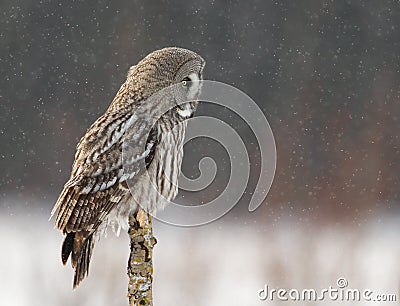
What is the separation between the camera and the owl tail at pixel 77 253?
73.8 inches

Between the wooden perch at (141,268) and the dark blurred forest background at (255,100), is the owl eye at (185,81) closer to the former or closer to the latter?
the wooden perch at (141,268)

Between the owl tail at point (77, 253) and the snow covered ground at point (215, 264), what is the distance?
1.76m

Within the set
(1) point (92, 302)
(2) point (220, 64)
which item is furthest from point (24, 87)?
(1) point (92, 302)

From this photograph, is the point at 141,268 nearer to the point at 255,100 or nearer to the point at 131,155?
the point at 131,155

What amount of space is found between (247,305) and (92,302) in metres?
0.81

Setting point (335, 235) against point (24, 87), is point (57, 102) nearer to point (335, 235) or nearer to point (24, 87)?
point (24, 87)

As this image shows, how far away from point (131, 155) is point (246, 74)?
460 cm

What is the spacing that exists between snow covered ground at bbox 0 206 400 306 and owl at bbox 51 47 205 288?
164 cm

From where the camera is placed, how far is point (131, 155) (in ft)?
6.74

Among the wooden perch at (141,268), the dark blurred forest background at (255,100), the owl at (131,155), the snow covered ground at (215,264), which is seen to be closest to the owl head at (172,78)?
the owl at (131,155)

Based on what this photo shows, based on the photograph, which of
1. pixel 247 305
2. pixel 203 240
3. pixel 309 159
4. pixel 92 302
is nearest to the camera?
pixel 92 302

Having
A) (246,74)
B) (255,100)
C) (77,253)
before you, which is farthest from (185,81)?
(246,74)

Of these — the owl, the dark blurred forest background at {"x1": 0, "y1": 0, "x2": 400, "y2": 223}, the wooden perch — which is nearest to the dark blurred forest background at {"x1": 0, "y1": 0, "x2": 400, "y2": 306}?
the dark blurred forest background at {"x1": 0, "y1": 0, "x2": 400, "y2": 223}

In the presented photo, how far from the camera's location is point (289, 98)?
6.56 meters
